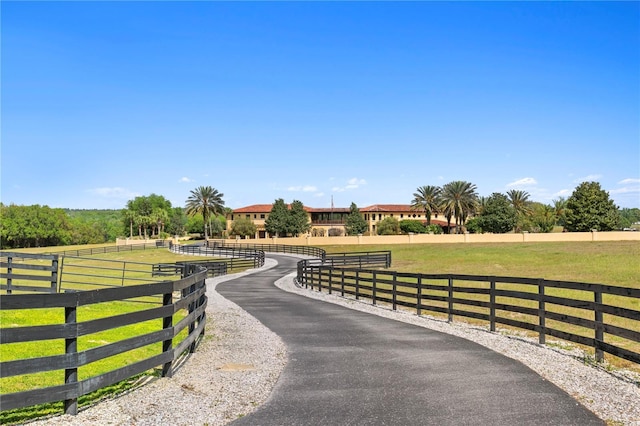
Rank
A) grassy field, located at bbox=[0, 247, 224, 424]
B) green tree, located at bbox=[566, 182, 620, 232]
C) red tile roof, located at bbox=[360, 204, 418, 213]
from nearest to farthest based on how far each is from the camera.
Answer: grassy field, located at bbox=[0, 247, 224, 424], green tree, located at bbox=[566, 182, 620, 232], red tile roof, located at bbox=[360, 204, 418, 213]

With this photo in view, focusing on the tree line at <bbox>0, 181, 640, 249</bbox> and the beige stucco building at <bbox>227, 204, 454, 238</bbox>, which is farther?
the beige stucco building at <bbox>227, 204, 454, 238</bbox>

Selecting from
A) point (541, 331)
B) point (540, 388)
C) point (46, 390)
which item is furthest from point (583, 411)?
point (46, 390)

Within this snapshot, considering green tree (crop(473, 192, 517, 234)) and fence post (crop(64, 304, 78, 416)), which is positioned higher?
→ green tree (crop(473, 192, 517, 234))

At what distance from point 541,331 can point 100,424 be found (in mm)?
9398

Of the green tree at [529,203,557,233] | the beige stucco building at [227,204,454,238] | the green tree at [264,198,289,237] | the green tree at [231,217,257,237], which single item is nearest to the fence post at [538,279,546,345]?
the green tree at [264,198,289,237]

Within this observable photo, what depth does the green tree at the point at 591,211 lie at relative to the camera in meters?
106

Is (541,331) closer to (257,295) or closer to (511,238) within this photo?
(257,295)

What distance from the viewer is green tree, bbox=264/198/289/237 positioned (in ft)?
409

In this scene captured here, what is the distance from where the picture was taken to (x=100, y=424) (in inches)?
251

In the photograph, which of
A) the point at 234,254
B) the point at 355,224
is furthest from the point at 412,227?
the point at 234,254

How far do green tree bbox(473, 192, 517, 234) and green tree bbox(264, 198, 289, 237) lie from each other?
4235cm

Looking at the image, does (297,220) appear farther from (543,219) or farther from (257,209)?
(543,219)

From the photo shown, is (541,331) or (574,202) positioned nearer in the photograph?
(541,331)

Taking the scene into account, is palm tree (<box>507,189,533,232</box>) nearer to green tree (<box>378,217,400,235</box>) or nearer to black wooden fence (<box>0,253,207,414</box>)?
green tree (<box>378,217,400,235</box>)
